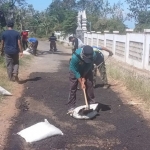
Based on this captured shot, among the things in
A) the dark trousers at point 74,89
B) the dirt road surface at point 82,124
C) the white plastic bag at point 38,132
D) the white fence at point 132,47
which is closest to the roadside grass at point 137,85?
the dirt road surface at point 82,124

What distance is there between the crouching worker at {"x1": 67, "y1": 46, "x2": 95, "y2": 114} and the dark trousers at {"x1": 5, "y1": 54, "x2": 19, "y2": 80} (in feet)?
13.0

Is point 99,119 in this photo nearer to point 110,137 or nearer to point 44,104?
point 110,137

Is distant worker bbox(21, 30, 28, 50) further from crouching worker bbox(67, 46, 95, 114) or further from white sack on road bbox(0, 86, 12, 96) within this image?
crouching worker bbox(67, 46, 95, 114)

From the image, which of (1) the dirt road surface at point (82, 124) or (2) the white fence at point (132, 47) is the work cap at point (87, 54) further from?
(2) the white fence at point (132, 47)

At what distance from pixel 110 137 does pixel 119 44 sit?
13.3 m

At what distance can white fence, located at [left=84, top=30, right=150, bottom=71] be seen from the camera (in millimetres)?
13625

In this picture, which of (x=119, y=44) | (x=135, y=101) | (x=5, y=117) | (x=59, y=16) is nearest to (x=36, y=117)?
(x=5, y=117)

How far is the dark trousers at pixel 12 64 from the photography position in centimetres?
1085

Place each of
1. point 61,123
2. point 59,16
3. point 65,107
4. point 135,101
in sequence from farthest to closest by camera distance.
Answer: point 59,16
point 135,101
point 65,107
point 61,123

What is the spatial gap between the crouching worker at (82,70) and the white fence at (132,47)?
21.1ft

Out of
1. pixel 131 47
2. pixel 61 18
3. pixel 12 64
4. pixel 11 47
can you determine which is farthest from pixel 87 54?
pixel 61 18

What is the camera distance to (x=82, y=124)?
21.0 feet

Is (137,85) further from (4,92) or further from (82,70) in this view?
(4,92)

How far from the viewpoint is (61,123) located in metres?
6.49
